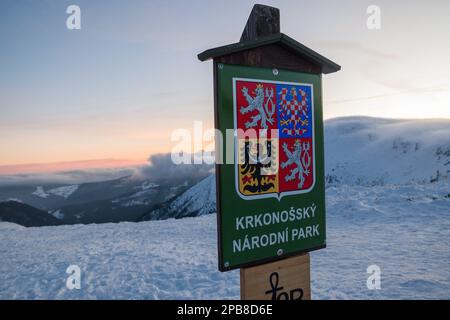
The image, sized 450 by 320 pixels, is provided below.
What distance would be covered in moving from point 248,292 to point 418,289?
3621 millimetres

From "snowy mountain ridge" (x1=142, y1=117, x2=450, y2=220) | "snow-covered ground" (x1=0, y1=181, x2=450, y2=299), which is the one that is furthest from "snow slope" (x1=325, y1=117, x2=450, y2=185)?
"snow-covered ground" (x1=0, y1=181, x2=450, y2=299)

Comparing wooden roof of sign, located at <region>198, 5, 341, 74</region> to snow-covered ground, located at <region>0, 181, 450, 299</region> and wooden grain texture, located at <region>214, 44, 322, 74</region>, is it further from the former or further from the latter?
snow-covered ground, located at <region>0, 181, 450, 299</region>

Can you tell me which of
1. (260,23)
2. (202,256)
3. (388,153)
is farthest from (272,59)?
(388,153)

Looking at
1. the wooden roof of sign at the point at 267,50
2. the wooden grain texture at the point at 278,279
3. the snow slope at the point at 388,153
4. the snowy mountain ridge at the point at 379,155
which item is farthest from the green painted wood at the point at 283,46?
the snow slope at the point at 388,153

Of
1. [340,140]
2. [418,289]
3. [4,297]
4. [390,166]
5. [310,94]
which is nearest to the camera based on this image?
[310,94]

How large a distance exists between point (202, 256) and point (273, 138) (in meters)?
4.84

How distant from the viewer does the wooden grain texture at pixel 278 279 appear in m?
2.47

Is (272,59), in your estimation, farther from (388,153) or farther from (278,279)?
(388,153)

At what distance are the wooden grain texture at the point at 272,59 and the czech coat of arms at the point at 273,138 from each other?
0.14 meters

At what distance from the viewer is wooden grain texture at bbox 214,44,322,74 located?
2.39 metres

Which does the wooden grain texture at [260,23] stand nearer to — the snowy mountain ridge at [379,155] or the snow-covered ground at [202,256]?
the snow-covered ground at [202,256]
